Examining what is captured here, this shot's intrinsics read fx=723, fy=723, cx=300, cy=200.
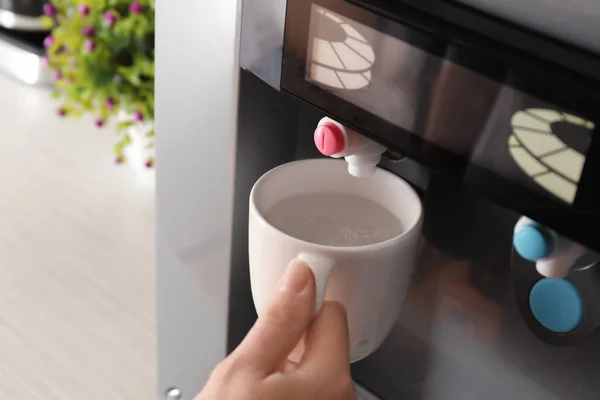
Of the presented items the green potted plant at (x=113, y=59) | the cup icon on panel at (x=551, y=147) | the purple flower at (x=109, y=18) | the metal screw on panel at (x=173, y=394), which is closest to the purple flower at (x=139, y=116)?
the green potted plant at (x=113, y=59)

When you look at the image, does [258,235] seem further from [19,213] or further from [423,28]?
[19,213]

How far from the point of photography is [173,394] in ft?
1.67

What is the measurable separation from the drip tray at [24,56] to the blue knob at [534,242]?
86cm

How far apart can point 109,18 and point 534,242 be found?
25.3 inches

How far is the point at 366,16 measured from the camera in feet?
0.86

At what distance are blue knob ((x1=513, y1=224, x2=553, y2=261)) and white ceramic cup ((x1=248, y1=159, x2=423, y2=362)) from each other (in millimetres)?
67

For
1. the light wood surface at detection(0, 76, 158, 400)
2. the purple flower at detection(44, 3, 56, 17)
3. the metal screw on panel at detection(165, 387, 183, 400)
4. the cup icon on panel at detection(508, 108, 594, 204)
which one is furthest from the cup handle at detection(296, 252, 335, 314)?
the purple flower at detection(44, 3, 56, 17)

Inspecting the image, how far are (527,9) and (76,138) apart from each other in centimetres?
78

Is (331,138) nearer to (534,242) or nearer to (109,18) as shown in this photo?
(534,242)

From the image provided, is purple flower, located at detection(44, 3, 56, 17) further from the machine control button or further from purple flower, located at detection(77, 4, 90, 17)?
the machine control button

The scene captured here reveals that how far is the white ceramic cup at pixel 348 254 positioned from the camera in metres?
0.33

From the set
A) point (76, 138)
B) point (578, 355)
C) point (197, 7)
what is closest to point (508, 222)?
point (578, 355)

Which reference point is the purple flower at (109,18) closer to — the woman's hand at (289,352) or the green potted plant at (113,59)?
the green potted plant at (113,59)

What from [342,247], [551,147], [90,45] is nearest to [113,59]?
[90,45]
